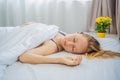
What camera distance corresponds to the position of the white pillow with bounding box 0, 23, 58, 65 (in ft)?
3.69

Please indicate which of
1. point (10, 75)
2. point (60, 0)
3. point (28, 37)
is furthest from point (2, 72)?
point (60, 0)

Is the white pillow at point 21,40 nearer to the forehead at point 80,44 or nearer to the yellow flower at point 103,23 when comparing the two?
the forehead at point 80,44

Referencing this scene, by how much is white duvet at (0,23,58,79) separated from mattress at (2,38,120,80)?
0.06 metres

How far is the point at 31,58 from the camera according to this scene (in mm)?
1129

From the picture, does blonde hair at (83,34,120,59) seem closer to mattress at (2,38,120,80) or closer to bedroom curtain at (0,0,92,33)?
mattress at (2,38,120,80)

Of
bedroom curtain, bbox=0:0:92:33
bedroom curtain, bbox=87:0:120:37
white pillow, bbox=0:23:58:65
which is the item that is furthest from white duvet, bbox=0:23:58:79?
bedroom curtain, bbox=0:0:92:33

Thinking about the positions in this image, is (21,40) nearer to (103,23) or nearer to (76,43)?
(76,43)

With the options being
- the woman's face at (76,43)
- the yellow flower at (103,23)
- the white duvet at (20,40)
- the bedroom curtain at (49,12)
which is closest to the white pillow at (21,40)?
the white duvet at (20,40)

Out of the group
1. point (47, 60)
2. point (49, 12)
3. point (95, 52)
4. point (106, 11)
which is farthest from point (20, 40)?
point (49, 12)

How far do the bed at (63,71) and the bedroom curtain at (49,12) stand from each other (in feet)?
5.15

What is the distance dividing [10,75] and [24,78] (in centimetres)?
8

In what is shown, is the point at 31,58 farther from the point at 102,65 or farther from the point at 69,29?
the point at 69,29

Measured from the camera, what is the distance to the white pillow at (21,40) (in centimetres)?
113

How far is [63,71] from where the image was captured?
100cm
